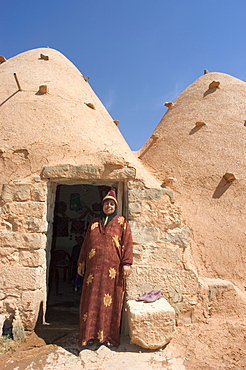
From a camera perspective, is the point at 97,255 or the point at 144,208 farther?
the point at 144,208

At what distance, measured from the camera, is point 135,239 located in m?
3.96

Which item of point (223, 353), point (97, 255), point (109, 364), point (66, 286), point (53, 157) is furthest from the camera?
point (66, 286)

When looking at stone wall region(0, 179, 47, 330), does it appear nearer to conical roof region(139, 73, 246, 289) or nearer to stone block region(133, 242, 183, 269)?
stone block region(133, 242, 183, 269)

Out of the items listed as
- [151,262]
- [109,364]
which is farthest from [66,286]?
[109,364]

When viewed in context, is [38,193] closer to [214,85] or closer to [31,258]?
[31,258]

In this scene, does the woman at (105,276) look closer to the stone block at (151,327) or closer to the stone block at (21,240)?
the stone block at (151,327)

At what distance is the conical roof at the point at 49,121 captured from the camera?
435 cm

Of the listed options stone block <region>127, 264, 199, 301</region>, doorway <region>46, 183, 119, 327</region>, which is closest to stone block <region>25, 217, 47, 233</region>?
stone block <region>127, 264, 199, 301</region>

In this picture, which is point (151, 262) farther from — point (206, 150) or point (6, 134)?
point (6, 134)

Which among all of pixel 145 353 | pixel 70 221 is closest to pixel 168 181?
pixel 145 353

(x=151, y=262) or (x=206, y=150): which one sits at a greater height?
(x=206, y=150)

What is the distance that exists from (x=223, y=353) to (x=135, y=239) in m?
1.63

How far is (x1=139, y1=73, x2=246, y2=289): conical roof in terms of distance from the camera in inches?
173

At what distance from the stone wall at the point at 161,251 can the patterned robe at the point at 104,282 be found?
1.30 ft
